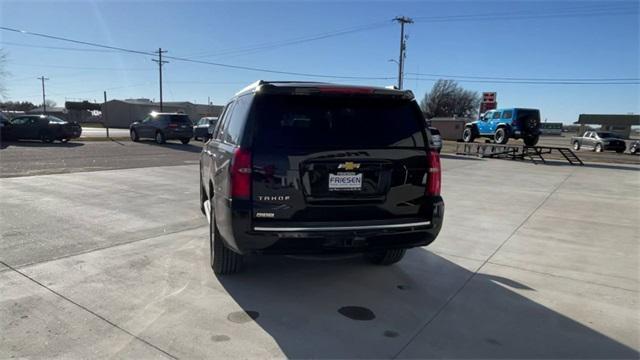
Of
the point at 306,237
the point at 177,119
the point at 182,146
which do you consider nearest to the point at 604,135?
the point at 182,146

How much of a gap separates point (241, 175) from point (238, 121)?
2.39 ft

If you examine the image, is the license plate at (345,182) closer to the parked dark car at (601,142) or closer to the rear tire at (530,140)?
the rear tire at (530,140)

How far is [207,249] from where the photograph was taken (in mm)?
5148

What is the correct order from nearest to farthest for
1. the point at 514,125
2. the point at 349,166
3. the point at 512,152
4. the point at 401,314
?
the point at 349,166 < the point at 401,314 < the point at 512,152 < the point at 514,125

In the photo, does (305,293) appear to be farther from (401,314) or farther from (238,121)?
(238,121)

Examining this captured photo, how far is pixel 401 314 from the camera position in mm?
3564

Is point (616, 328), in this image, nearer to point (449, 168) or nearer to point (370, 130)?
point (370, 130)

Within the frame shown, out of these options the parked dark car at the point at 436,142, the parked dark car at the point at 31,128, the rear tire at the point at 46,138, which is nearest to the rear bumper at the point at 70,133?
the parked dark car at the point at 31,128

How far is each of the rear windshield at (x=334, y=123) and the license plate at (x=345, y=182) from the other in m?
0.23

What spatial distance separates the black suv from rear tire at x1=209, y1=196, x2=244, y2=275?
1.66 feet

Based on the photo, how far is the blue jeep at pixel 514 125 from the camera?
22531 mm

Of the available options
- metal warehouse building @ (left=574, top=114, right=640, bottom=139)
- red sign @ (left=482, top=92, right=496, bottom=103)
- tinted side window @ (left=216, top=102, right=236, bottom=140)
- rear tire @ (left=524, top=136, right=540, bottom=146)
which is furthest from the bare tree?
tinted side window @ (left=216, top=102, right=236, bottom=140)

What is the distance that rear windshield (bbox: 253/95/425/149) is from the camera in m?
3.43

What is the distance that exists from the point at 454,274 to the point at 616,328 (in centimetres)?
148
